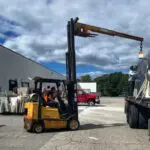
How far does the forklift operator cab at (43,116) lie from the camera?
16281mm

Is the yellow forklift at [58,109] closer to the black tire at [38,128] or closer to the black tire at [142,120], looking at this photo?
the black tire at [38,128]

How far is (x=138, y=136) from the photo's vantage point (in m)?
15.3

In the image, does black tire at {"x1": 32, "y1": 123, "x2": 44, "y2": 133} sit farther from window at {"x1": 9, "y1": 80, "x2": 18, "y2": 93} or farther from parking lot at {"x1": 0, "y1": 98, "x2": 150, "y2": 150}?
window at {"x1": 9, "y1": 80, "x2": 18, "y2": 93}

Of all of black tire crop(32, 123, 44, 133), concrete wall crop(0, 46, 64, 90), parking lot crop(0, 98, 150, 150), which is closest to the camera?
parking lot crop(0, 98, 150, 150)

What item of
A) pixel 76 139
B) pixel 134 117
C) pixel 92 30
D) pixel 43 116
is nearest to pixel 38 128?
pixel 43 116

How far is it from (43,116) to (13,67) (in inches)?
1067

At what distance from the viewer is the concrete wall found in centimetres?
3888

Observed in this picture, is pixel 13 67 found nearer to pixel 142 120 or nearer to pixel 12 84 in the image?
pixel 12 84

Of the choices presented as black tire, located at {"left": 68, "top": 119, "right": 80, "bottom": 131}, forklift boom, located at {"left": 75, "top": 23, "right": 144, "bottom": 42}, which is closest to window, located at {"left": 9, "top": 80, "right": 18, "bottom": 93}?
forklift boom, located at {"left": 75, "top": 23, "right": 144, "bottom": 42}

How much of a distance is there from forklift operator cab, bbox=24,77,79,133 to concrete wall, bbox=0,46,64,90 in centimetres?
2156

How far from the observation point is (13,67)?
141 feet

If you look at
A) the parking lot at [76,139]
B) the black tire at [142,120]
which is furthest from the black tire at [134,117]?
the parking lot at [76,139]

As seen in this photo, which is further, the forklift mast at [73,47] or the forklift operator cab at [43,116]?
the forklift mast at [73,47]

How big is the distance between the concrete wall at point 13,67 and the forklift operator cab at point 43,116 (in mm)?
21561
